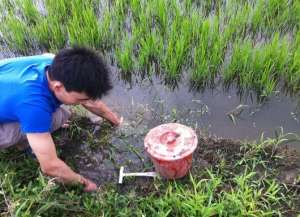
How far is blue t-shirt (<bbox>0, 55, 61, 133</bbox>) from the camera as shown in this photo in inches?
78.2

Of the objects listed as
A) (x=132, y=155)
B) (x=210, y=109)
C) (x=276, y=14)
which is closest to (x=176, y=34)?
(x=210, y=109)

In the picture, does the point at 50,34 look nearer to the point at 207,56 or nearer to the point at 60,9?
the point at 60,9

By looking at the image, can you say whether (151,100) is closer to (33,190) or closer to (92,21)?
(92,21)

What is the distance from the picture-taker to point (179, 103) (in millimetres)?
3037

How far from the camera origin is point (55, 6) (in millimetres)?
3705

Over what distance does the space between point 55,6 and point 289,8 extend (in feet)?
6.96

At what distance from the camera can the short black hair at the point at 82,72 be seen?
6.09 ft

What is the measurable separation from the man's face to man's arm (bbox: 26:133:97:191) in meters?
0.20

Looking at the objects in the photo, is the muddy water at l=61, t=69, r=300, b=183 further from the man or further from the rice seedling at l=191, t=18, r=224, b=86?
the man

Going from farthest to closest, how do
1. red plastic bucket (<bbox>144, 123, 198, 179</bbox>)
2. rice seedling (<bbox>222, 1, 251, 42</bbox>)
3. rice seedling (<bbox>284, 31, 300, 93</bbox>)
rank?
rice seedling (<bbox>222, 1, 251, 42</bbox>) < rice seedling (<bbox>284, 31, 300, 93</bbox>) < red plastic bucket (<bbox>144, 123, 198, 179</bbox>)

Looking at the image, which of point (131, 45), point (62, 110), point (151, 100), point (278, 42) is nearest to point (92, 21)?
point (131, 45)

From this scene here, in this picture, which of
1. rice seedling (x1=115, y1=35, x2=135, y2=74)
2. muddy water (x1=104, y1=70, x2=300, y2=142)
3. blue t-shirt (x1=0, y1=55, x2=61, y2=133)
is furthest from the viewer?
rice seedling (x1=115, y1=35, x2=135, y2=74)

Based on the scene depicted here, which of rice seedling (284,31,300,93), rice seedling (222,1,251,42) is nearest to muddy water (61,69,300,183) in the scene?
rice seedling (284,31,300,93)

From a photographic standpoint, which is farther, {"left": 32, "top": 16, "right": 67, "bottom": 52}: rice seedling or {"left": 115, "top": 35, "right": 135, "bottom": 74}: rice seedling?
{"left": 32, "top": 16, "right": 67, "bottom": 52}: rice seedling
